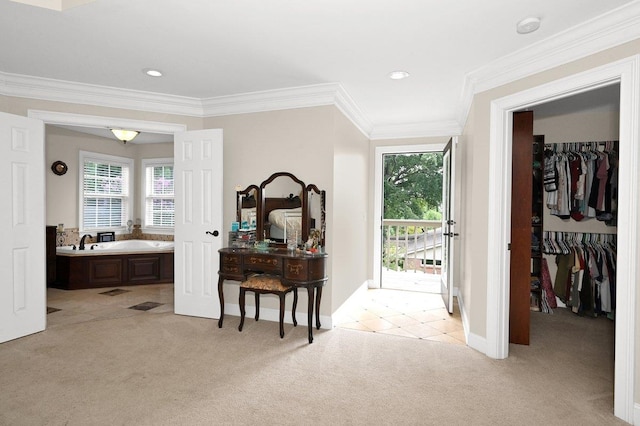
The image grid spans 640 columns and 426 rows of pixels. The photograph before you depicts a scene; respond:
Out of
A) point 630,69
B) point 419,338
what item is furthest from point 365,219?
point 630,69

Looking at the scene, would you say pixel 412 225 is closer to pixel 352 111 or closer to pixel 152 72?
pixel 352 111

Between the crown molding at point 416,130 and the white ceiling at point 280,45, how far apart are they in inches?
39.6

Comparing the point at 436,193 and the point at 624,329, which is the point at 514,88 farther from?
the point at 436,193

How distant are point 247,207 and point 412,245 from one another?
327 centimetres

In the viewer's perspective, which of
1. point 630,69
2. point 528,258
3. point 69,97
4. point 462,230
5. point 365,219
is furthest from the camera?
point 365,219

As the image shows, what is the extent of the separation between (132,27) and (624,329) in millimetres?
3795

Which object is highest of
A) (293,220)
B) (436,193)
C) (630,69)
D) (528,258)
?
(630,69)

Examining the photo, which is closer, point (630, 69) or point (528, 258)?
point (630, 69)

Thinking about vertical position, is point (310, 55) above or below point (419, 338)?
above

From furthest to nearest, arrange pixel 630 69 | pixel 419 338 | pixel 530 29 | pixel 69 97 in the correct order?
pixel 69 97 < pixel 419 338 < pixel 530 29 < pixel 630 69

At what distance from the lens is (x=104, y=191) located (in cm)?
639

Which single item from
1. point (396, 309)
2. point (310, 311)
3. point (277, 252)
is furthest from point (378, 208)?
point (310, 311)

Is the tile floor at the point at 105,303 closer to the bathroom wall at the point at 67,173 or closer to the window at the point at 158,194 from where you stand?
the bathroom wall at the point at 67,173

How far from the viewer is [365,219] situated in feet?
17.5
